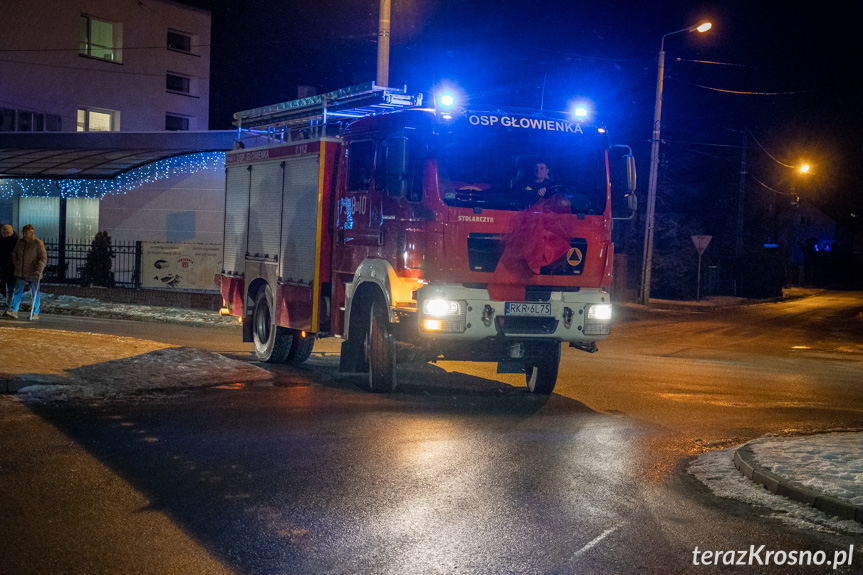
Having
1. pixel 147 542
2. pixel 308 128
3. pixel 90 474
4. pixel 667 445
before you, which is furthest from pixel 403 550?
pixel 308 128

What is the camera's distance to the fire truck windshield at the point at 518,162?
388 inches

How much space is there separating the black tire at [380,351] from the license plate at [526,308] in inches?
55.5

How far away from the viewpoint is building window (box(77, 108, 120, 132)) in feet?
134

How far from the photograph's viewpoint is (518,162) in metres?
10.2

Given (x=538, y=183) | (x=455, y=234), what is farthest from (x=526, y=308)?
(x=538, y=183)

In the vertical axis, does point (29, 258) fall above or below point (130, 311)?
above

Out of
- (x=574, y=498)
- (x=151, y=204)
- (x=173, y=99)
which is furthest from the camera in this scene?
(x=173, y=99)

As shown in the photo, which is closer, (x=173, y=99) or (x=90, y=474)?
(x=90, y=474)

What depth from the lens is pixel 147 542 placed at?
509 cm

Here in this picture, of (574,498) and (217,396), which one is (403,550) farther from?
(217,396)

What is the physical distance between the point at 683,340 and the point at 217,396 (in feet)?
44.1

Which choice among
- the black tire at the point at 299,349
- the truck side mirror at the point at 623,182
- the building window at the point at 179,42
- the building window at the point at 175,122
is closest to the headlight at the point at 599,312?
the truck side mirror at the point at 623,182

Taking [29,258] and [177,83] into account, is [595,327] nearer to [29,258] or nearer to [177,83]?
[29,258]

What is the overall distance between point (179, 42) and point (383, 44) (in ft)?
94.6
